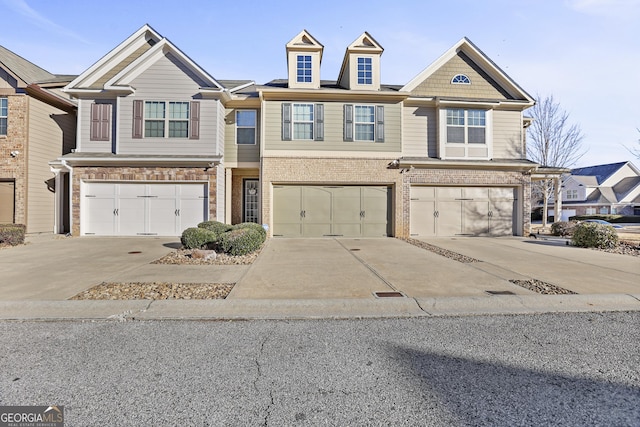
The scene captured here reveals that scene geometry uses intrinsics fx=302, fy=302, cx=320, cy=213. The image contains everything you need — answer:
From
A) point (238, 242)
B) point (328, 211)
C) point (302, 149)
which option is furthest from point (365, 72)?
point (238, 242)

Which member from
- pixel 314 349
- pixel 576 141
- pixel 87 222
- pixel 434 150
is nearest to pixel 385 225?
pixel 434 150

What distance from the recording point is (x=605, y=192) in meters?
39.7

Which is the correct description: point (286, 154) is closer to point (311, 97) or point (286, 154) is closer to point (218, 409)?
point (311, 97)

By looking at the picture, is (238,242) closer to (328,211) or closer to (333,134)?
(328,211)

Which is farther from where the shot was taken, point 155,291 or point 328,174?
point 328,174

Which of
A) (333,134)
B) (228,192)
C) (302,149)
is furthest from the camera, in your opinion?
(228,192)

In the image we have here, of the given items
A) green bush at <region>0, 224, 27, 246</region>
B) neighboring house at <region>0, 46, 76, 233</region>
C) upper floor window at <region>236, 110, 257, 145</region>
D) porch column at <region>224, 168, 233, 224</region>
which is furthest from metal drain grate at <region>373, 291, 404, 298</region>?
neighboring house at <region>0, 46, 76, 233</region>

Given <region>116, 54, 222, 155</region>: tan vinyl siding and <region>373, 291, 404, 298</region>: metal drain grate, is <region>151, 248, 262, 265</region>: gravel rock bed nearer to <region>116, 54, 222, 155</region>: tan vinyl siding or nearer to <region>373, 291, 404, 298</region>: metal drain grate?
<region>373, 291, 404, 298</region>: metal drain grate

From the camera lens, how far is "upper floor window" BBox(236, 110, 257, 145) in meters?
13.8

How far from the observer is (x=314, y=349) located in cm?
329

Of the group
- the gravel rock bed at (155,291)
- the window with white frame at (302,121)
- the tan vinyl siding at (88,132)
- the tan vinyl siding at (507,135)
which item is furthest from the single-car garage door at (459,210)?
the tan vinyl siding at (88,132)

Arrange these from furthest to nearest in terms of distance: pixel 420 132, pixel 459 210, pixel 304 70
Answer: pixel 420 132, pixel 459 210, pixel 304 70

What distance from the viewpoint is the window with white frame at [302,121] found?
42.9ft

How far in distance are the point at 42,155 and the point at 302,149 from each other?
1172 cm
